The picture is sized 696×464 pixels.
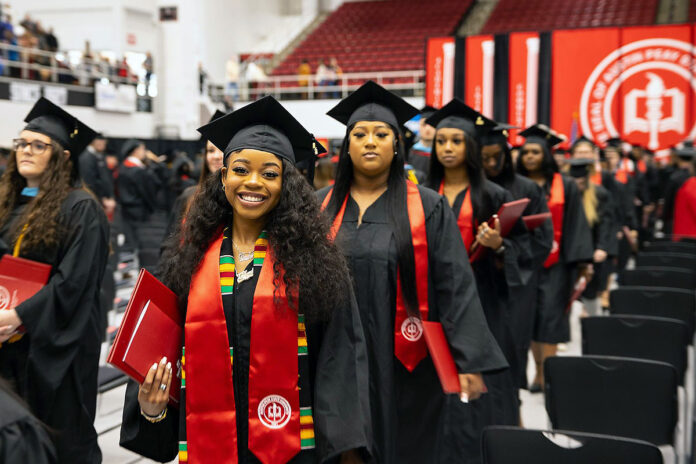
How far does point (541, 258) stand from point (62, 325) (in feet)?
8.66

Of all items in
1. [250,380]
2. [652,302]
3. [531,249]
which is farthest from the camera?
[652,302]

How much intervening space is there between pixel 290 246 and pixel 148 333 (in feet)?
1.39

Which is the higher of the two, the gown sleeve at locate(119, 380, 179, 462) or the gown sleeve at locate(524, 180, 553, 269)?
the gown sleeve at locate(524, 180, 553, 269)

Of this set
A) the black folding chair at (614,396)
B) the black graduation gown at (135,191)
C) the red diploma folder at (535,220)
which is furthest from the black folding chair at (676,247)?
the black graduation gown at (135,191)

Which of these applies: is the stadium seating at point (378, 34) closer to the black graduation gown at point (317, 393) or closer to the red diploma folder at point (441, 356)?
the red diploma folder at point (441, 356)

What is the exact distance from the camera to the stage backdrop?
12328mm

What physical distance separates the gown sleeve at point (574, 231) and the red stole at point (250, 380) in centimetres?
340

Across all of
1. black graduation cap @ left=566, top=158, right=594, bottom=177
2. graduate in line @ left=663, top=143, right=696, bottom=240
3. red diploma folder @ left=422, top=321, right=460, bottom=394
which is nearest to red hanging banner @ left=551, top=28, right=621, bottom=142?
graduate in line @ left=663, top=143, right=696, bottom=240

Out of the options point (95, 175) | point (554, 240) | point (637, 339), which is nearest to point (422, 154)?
point (554, 240)

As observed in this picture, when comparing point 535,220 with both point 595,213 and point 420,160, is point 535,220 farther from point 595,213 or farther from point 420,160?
point 595,213

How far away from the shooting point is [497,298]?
3.50 meters

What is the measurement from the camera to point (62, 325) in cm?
289

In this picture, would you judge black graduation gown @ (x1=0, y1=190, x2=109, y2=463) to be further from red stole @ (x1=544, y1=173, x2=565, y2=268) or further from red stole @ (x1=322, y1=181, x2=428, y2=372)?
red stole @ (x1=544, y1=173, x2=565, y2=268)

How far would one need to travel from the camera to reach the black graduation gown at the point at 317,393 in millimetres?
1840
